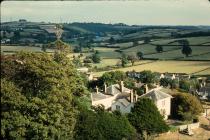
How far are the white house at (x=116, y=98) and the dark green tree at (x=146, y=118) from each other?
522 centimetres

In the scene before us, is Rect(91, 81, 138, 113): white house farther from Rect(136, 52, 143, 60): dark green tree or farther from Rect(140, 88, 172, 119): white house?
Rect(136, 52, 143, 60): dark green tree

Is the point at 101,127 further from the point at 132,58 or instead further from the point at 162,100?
the point at 132,58

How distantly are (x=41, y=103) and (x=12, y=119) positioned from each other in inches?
75.5

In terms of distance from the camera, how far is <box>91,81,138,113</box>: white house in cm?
4406

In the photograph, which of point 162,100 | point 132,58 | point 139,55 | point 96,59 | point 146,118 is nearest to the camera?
point 146,118

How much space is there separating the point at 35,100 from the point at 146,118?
13299 mm

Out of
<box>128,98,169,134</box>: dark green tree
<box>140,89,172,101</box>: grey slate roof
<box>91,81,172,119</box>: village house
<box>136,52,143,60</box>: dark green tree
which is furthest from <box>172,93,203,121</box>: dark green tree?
<box>136,52,143,60</box>: dark green tree

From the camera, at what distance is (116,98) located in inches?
1955

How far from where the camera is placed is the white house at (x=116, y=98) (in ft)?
145

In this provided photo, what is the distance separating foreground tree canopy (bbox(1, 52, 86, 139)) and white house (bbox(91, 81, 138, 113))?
51.8 feet

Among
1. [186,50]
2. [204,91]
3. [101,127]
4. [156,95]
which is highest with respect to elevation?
[186,50]

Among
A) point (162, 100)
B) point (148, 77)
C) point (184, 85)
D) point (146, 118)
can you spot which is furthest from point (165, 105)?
point (148, 77)

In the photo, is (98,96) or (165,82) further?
(165,82)

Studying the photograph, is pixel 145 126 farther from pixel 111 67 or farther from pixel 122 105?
pixel 111 67
